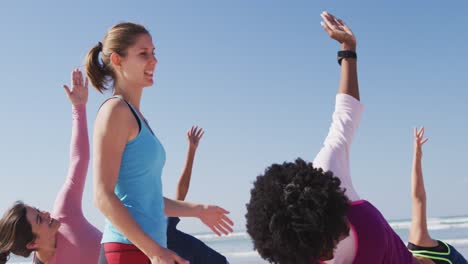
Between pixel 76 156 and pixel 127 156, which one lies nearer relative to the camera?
pixel 127 156

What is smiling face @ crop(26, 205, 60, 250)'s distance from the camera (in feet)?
13.2

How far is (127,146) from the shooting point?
278 cm

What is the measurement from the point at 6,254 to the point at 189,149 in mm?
1721

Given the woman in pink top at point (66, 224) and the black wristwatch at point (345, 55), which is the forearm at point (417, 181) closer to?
the black wristwatch at point (345, 55)

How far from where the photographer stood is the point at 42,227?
4.02 m

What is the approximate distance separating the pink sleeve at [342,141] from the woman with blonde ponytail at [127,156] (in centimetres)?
77

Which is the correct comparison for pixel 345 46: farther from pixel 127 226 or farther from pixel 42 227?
pixel 42 227

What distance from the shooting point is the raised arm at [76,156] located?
4.07 metres

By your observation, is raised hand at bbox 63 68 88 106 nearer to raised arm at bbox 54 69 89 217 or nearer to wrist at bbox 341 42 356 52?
raised arm at bbox 54 69 89 217

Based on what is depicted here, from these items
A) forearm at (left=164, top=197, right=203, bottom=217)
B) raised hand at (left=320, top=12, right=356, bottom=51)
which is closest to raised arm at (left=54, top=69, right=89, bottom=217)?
forearm at (left=164, top=197, right=203, bottom=217)

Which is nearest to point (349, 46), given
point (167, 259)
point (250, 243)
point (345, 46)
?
point (345, 46)

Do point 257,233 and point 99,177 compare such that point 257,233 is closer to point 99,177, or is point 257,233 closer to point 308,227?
point 308,227

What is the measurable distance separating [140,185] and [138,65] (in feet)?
2.09

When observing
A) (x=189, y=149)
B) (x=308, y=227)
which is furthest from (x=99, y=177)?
(x=189, y=149)
